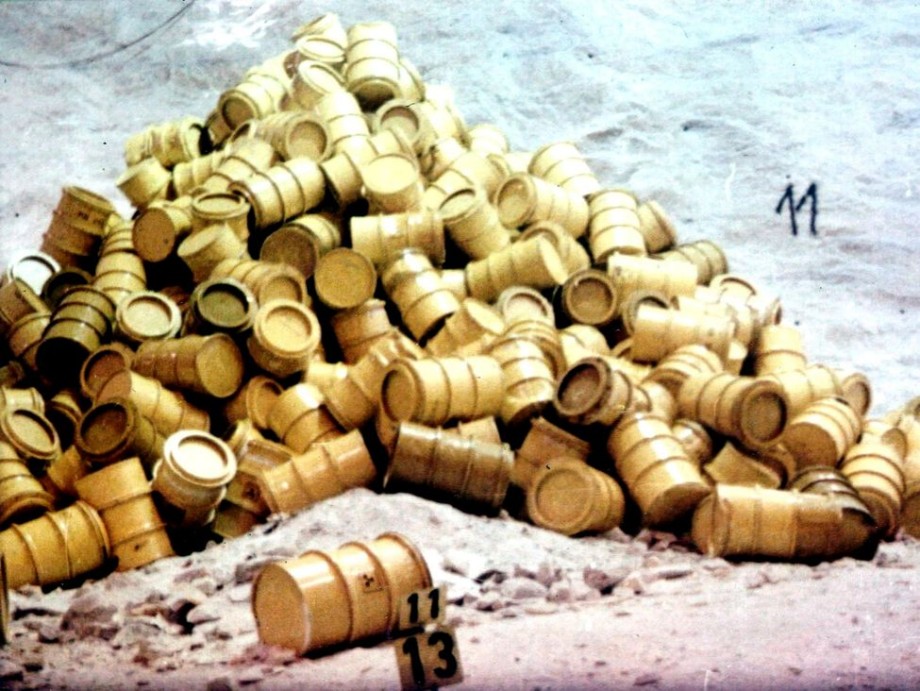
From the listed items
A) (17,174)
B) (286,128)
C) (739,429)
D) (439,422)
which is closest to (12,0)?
(17,174)

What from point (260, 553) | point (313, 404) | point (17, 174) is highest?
point (17, 174)

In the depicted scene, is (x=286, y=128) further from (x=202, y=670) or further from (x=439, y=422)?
(x=202, y=670)

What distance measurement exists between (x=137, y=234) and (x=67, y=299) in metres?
0.62

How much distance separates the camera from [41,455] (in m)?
5.75

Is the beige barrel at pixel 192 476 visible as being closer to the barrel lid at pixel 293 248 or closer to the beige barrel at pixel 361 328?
the beige barrel at pixel 361 328

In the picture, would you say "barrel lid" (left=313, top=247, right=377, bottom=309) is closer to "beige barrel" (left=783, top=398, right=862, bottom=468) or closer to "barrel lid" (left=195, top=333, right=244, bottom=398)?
"barrel lid" (left=195, top=333, right=244, bottom=398)

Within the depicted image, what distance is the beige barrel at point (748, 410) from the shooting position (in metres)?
5.54

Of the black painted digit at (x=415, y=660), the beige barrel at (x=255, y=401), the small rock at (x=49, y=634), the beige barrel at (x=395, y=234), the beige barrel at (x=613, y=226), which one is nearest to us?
the black painted digit at (x=415, y=660)

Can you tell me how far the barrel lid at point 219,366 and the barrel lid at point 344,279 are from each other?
2.18 ft

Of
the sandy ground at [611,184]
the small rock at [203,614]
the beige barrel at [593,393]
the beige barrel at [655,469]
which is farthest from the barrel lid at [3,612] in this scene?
the beige barrel at [655,469]

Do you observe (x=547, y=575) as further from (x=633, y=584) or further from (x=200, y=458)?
(x=200, y=458)

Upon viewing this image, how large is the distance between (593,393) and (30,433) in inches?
114

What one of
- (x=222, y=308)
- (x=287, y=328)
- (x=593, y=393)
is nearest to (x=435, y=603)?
(x=593, y=393)

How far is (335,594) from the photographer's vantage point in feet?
11.9
